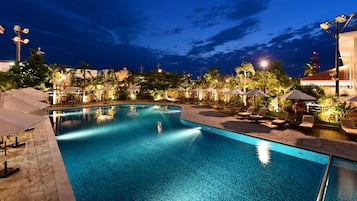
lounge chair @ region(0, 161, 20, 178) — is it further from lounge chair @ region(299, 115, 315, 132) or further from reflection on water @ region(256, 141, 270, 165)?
lounge chair @ region(299, 115, 315, 132)

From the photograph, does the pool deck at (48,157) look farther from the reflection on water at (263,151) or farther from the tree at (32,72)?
the tree at (32,72)

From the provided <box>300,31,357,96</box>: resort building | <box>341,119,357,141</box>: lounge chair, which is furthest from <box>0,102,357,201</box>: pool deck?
<box>300,31,357,96</box>: resort building

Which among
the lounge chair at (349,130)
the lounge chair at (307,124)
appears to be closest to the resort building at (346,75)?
the lounge chair at (307,124)

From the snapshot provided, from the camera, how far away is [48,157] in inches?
250

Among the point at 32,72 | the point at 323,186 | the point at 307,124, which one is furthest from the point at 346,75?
the point at 32,72

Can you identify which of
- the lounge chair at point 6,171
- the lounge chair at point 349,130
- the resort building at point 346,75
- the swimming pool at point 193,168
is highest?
the resort building at point 346,75

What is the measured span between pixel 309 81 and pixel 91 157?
810 inches

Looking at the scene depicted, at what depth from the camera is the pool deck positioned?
14.3 feet

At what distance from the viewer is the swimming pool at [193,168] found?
5078 millimetres

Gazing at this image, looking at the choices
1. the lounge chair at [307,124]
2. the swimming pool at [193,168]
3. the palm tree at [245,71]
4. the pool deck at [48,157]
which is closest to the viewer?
the pool deck at [48,157]

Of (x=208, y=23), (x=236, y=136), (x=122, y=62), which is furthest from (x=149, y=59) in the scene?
(x=236, y=136)

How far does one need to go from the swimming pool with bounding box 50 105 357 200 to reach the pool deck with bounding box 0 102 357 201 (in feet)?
1.73

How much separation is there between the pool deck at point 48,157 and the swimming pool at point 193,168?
528 millimetres

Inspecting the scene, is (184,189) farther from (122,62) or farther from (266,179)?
(122,62)
